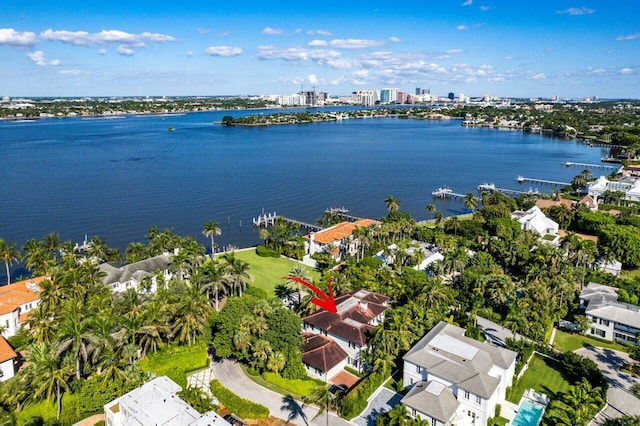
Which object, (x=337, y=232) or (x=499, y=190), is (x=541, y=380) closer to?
(x=337, y=232)

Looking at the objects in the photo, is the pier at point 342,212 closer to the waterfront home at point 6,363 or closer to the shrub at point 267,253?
the shrub at point 267,253

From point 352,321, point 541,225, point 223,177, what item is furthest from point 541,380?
point 223,177

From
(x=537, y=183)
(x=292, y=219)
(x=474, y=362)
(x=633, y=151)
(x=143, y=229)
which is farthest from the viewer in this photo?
(x=633, y=151)

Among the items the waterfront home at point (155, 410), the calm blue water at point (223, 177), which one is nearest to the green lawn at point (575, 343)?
the waterfront home at point (155, 410)

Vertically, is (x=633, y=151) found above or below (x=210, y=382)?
above

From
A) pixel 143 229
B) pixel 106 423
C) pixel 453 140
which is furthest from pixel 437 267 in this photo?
pixel 453 140

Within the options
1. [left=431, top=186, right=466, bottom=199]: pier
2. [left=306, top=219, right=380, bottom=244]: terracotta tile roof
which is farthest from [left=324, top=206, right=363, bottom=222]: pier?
[left=431, top=186, right=466, bottom=199]: pier

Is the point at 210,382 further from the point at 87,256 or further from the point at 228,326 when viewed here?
the point at 87,256
